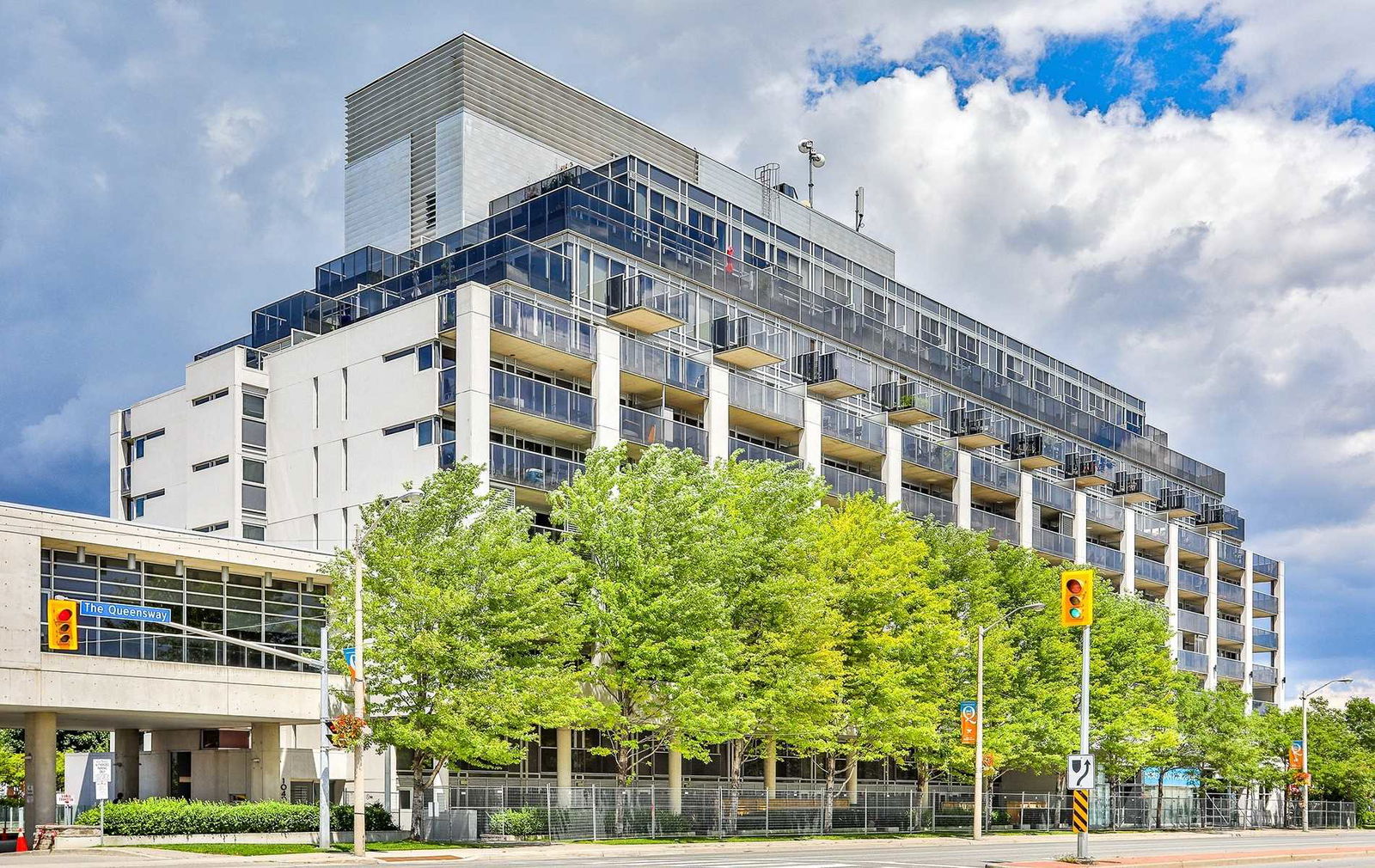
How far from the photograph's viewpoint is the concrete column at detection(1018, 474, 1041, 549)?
88188mm

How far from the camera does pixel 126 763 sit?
57.8 m

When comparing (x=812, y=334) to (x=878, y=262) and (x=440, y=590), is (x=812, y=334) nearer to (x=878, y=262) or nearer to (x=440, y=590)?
(x=878, y=262)

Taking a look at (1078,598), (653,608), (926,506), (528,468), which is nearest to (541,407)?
(528,468)

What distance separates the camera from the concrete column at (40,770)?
4516 cm

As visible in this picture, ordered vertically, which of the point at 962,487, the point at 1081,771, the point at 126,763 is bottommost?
the point at 126,763

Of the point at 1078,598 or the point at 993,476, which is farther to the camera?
the point at 993,476

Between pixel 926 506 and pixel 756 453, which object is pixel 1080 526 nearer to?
pixel 926 506

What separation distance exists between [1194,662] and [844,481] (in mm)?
45720

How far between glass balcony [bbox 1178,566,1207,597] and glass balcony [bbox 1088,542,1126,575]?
37.4 ft

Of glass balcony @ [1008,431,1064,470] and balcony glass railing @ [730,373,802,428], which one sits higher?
balcony glass railing @ [730,373,802,428]

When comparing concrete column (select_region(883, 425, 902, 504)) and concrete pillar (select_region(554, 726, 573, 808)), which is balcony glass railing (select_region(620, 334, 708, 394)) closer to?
concrete pillar (select_region(554, 726, 573, 808))

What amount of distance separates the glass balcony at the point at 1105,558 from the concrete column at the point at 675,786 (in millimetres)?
45831

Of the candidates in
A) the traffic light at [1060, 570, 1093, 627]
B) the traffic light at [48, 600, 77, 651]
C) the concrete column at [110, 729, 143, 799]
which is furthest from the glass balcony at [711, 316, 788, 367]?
the traffic light at [48, 600, 77, 651]

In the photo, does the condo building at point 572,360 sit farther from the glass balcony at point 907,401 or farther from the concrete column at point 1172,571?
the concrete column at point 1172,571
